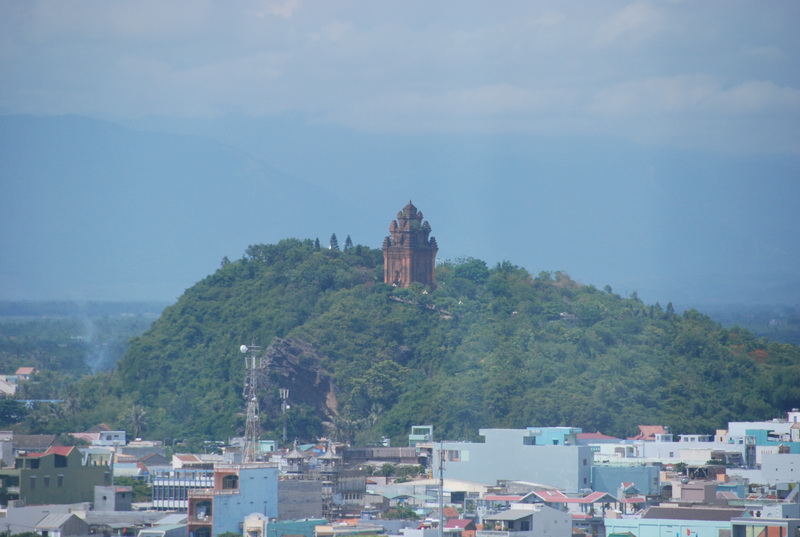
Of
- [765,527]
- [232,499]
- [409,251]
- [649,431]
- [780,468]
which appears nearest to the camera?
[765,527]

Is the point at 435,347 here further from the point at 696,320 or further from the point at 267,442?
the point at 267,442

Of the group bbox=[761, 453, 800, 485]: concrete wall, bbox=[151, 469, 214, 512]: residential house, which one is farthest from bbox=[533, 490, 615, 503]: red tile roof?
bbox=[151, 469, 214, 512]: residential house

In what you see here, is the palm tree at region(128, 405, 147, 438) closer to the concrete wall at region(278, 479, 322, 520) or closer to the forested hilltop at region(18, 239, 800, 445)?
the forested hilltop at region(18, 239, 800, 445)

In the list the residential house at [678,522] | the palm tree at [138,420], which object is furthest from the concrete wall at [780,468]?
the palm tree at [138,420]

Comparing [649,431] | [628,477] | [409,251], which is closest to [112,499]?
[628,477]

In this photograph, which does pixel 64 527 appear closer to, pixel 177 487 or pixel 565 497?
pixel 177 487

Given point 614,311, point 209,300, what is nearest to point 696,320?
point 614,311
